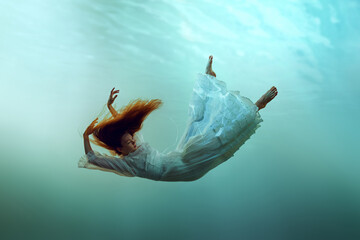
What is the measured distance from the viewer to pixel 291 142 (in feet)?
53.3

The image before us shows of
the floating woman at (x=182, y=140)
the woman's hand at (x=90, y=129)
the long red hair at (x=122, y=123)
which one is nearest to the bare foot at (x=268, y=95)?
the floating woman at (x=182, y=140)

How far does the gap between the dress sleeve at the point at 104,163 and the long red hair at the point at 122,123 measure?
0.15 m

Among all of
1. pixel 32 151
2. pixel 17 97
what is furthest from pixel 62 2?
pixel 32 151

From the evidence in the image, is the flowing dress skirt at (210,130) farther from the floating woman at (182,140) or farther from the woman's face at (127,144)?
the woman's face at (127,144)

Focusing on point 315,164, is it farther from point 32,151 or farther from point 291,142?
point 32,151

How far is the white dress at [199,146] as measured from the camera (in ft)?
9.79

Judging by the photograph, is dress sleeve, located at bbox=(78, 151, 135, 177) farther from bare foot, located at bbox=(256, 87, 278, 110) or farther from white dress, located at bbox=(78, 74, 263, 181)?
bare foot, located at bbox=(256, 87, 278, 110)

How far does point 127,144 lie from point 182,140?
53 centimetres

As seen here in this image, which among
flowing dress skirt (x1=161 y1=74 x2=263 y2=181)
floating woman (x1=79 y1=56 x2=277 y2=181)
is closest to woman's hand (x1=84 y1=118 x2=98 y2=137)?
floating woman (x1=79 y1=56 x2=277 y2=181)

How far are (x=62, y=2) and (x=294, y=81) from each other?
8.21 meters

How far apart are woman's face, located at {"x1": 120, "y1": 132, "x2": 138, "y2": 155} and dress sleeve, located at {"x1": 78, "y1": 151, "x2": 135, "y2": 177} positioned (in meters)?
0.10

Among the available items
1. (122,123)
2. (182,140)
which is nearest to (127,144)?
(122,123)

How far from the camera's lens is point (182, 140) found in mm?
3170

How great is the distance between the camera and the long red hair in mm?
2990
